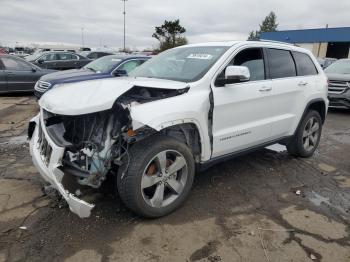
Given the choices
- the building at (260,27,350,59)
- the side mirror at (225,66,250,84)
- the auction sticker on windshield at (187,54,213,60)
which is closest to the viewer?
the side mirror at (225,66,250,84)

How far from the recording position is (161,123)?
3.29 meters

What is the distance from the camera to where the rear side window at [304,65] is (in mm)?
5281

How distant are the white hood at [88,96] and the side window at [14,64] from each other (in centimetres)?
932

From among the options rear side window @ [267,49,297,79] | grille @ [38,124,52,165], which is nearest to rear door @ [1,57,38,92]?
grille @ [38,124,52,165]

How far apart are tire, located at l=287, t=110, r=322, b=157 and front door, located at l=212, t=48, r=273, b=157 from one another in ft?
2.97

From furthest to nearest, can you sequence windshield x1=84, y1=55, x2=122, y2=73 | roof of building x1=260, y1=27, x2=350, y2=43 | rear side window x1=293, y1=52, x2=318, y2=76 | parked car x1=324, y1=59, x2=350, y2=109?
roof of building x1=260, y1=27, x2=350, y2=43 → parked car x1=324, y1=59, x2=350, y2=109 → windshield x1=84, y1=55, x2=122, y2=73 → rear side window x1=293, y1=52, x2=318, y2=76

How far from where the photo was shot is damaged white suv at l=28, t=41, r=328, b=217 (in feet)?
10.7

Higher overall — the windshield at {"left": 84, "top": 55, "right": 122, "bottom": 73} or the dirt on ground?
the windshield at {"left": 84, "top": 55, "right": 122, "bottom": 73}

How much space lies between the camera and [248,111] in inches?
169

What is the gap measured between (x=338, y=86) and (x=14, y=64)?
10521 mm

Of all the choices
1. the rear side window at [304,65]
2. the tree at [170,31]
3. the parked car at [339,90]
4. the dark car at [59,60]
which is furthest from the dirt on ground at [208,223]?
the tree at [170,31]

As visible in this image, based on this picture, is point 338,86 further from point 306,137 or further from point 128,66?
point 128,66

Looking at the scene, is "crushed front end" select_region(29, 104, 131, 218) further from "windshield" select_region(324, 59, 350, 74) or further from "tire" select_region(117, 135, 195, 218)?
"windshield" select_region(324, 59, 350, 74)

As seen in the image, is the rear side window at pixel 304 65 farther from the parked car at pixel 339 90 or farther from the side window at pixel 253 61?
the parked car at pixel 339 90
